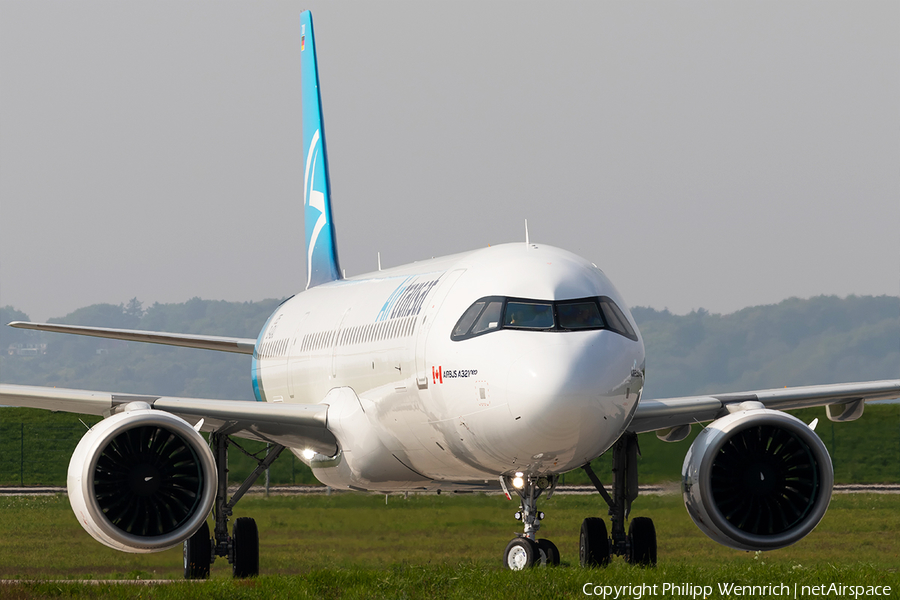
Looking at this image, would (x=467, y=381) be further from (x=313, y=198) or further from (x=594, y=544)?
(x=313, y=198)

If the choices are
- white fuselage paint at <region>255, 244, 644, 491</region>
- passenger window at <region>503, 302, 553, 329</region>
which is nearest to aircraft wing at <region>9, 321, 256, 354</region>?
white fuselage paint at <region>255, 244, 644, 491</region>

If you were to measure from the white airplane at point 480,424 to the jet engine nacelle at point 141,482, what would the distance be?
0.02 meters

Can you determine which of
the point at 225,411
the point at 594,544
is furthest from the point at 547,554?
the point at 225,411

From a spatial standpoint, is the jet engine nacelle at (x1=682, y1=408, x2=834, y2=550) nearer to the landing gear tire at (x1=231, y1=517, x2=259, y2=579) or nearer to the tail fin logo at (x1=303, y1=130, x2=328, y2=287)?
the landing gear tire at (x1=231, y1=517, x2=259, y2=579)

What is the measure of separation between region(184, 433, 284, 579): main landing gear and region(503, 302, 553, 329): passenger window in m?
6.13

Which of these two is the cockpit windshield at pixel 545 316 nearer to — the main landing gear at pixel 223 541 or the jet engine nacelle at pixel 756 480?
the jet engine nacelle at pixel 756 480

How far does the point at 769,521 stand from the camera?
14.9 m

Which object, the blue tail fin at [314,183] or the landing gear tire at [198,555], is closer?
the landing gear tire at [198,555]

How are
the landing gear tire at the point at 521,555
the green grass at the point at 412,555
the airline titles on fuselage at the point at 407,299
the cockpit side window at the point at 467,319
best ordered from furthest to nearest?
the airline titles on fuselage at the point at 407,299, the landing gear tire at the point at 521,555, the cockpit side window at the point at 467,319, the green grass at the point at 412,555

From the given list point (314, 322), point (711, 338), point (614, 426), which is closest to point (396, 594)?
point (614, 426)

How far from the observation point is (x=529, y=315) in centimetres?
1327

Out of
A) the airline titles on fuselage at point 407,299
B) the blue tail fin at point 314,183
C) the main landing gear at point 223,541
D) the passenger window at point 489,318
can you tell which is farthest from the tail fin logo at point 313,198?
the passenger window at point 489,318

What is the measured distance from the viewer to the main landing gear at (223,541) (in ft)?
57.3

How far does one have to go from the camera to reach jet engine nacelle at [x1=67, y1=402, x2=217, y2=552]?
46.8 feet
